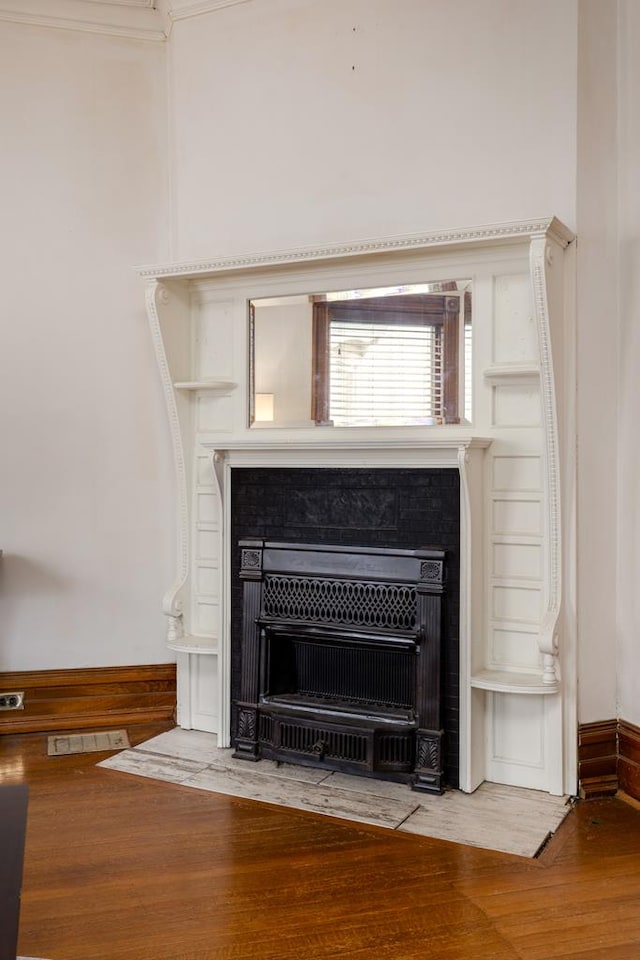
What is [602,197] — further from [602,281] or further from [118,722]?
[118,722]

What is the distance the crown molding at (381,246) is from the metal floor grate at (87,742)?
6.89 ft

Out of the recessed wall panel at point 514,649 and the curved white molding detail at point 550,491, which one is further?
the recessed wall panel at point 514,649

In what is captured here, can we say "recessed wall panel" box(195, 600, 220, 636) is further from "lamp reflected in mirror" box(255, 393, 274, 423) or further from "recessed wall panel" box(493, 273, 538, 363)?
"recessed wall panel" box(493, 273, 538, 363)

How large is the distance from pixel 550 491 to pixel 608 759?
108cm

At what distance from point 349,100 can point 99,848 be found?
307 cm

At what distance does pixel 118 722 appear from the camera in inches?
161

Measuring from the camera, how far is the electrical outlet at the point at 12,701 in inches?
159

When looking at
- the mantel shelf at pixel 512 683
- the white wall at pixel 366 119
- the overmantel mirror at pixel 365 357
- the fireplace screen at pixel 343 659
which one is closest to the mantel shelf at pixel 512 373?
the overmantel mirror at pixel 365 357

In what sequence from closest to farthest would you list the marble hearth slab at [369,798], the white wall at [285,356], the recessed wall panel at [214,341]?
the marble hearth slab at [369,798] < the white wall at [285,356] < the recessed wall panel at [214,341]

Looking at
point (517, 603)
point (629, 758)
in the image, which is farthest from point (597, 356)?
point (629, 758)

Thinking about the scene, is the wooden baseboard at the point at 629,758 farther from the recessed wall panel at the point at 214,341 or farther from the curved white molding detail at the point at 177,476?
the recessed wall panel at the point at 214,341

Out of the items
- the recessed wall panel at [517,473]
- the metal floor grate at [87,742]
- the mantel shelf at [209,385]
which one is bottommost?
the metal floor grate at [87,742]

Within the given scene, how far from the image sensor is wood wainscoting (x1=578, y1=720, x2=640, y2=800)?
3.23m

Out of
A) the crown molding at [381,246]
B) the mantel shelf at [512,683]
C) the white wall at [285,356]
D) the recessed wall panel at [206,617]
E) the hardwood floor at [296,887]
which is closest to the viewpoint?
the hardwood floor at [296,887]
